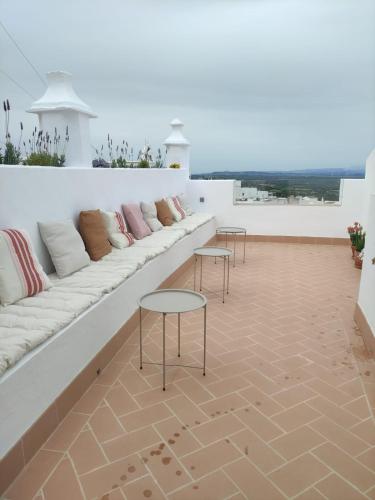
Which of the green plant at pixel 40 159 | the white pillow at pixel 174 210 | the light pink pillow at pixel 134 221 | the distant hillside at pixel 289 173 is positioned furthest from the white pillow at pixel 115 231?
the distant hillside at pixel 289 173

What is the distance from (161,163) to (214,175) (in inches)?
59.2

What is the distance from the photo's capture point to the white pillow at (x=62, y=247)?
2982 millimetres

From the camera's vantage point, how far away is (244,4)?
17.7 feet

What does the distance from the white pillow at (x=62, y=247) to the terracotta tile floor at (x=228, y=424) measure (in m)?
0.84

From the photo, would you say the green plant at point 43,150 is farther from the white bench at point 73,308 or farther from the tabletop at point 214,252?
the tabletop at point 214,252

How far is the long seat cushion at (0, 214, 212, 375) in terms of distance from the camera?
1.77 metres

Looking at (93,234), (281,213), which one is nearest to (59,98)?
(93,234)

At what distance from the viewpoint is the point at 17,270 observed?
2389 mm

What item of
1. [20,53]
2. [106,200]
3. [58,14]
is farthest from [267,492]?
[20,53]

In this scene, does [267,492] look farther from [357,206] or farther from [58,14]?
[58,14]

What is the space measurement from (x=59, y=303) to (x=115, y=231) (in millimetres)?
1917

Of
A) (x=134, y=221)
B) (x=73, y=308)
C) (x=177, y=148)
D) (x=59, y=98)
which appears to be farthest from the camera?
(x=177, y=148)

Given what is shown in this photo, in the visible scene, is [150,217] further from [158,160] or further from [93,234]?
[158,160]

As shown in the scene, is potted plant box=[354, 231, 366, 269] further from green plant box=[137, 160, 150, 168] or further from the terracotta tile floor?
green plant box=[137, 160, 150, 168]
